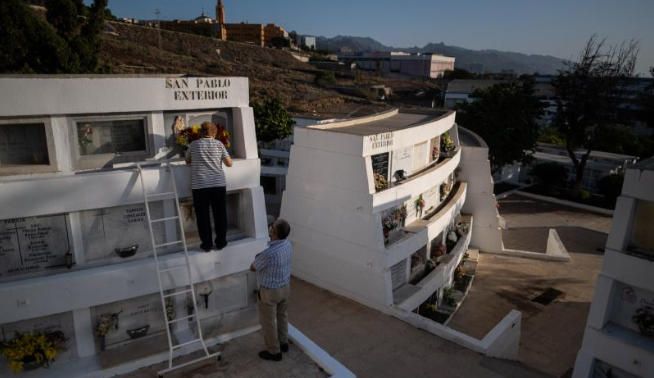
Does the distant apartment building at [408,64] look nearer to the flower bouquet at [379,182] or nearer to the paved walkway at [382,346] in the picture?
the flower bouquet at [379,182]

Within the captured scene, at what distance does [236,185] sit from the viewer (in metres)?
11.1

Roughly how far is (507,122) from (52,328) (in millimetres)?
36025

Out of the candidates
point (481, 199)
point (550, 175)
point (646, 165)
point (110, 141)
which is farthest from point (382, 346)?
point (550, 175)

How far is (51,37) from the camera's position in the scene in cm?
2869

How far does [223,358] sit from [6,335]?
4455 mm

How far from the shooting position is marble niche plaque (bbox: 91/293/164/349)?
33.0ft

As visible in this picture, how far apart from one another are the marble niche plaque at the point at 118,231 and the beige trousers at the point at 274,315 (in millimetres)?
2949

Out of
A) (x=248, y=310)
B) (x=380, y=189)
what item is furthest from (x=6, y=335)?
(x=380, y=189)

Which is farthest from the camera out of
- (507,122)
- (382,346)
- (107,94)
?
(507,122)

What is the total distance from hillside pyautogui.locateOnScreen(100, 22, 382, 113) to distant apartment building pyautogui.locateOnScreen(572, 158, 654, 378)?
4601cm

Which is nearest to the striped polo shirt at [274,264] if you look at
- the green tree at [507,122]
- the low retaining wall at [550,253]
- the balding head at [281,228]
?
the balding head at [281,228]

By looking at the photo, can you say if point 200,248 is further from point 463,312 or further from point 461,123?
point 461,123

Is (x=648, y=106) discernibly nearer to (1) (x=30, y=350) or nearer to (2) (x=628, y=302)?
(2) (x=628, y=302)

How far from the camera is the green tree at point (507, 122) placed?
1454 inches
